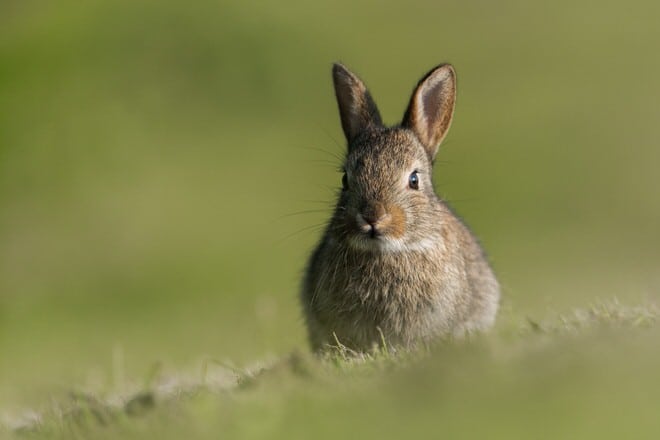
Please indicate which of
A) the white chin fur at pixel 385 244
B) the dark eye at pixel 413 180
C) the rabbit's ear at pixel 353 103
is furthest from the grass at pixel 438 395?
the rabbit's ear at pixel 353 103

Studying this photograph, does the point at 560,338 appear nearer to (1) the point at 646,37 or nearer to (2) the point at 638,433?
(2) the point at 638,433

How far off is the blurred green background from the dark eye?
15489 millimetres

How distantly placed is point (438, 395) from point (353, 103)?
5371 mm

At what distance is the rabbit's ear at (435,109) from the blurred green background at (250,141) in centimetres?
1495

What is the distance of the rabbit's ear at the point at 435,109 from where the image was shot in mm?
11359

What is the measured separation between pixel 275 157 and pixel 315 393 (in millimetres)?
36664

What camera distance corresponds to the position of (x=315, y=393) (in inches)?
283

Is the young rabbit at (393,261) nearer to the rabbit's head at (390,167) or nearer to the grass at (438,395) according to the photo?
the rabbit's head at (390,167)

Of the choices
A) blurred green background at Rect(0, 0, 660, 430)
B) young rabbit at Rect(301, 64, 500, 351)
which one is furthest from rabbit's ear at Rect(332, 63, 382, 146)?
blurred green background at Rect(0, 0, 660, 430)

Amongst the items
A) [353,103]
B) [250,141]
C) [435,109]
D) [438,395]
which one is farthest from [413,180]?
[250,141]

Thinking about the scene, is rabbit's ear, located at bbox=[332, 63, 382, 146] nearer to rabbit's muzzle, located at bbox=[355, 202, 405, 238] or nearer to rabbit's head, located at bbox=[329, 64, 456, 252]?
rabbit's head, located at bbox=[329, 64, 456, 252]

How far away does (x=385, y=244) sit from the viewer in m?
10.3

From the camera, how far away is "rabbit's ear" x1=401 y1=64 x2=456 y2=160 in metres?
11.4

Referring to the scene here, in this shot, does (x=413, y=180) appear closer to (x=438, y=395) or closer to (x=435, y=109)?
(x=435, y=109)
